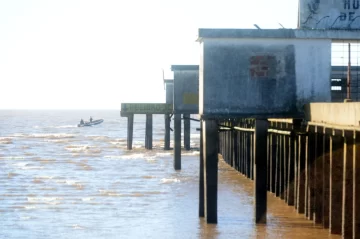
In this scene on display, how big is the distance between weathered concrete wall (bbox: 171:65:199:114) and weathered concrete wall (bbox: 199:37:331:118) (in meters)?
17.4

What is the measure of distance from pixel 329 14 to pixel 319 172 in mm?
4783

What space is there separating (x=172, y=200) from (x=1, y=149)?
43355 mm

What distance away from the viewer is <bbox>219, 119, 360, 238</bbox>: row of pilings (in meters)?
19.8

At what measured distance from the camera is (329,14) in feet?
82.6

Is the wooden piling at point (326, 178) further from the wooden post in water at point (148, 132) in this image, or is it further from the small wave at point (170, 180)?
the wooden post in water at point (148, 132)

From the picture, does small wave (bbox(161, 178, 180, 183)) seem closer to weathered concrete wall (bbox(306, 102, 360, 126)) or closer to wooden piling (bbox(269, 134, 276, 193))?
wooden piling (bbox(269, 134, 276, 193))

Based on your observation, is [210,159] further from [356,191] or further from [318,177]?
[356,191]

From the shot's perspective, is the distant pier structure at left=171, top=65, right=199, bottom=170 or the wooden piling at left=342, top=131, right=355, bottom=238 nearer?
the wooden piling at left=342, top=131, right=355, bottom=238

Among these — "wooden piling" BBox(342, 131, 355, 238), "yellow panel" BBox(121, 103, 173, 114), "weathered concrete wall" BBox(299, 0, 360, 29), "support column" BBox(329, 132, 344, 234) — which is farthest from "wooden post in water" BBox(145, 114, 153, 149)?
"wooden piling" BBox(342, 131, 355, 238)

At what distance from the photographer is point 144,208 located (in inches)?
1189

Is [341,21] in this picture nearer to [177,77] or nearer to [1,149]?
[177,77]

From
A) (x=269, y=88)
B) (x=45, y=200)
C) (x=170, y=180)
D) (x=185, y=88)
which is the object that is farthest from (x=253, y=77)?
(x=185, y=88)

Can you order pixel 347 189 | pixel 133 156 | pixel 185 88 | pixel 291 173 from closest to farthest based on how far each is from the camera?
pixel 347 189 → pixel 291 173 → pixel 185 88 → pixel 133 156

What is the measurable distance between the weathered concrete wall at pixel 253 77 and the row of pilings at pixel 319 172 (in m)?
1.14
